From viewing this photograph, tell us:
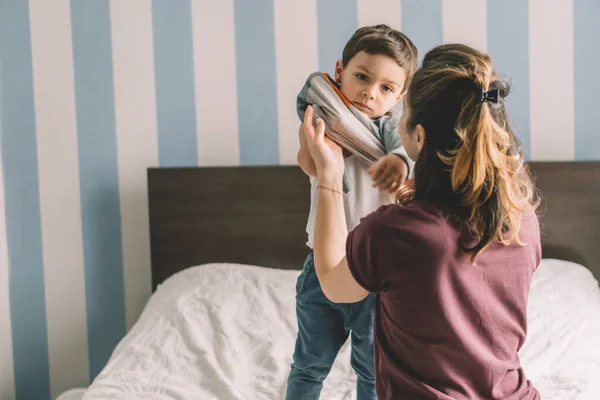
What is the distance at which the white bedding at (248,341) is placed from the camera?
1.76 meters

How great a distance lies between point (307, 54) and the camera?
8.07ft

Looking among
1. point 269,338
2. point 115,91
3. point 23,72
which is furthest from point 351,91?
point 23,72

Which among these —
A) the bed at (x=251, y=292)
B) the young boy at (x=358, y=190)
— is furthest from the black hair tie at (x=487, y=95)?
the bed at (x=251, y=292)

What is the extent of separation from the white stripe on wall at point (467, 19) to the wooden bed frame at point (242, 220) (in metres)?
0.52

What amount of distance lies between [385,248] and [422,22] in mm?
1709

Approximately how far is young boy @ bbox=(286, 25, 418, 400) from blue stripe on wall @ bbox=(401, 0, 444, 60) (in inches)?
47.6

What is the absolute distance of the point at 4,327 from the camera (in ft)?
8.14

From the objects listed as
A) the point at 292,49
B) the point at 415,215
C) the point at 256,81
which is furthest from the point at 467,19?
the point at 415,215

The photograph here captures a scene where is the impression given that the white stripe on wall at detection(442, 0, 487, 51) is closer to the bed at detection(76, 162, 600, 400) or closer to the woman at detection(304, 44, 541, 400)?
the bed at detection(76, 162, 600, 400)

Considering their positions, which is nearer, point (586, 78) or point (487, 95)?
point (487, 95)

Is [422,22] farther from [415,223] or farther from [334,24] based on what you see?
[415,223]

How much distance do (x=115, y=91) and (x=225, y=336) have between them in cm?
105

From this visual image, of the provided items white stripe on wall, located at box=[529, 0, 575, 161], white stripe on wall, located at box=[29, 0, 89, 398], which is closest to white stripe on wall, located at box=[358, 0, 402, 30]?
white stripe on wall, located at box=[529, 0, 575, 161]

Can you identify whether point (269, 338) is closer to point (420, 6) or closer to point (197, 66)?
point (197, 66)
